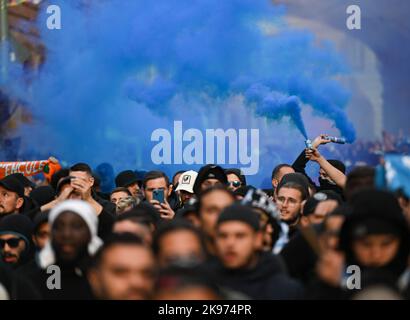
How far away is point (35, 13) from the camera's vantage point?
57.2ft

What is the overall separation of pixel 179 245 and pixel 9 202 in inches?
176

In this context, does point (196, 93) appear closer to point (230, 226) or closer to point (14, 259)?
point (14, 259)

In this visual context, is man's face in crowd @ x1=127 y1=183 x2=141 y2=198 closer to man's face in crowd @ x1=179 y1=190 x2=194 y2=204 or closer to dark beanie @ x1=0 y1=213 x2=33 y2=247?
man's face in crowd @ x1=179 y1=190 x2=194 y2=204

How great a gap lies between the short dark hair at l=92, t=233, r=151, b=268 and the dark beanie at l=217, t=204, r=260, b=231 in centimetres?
72

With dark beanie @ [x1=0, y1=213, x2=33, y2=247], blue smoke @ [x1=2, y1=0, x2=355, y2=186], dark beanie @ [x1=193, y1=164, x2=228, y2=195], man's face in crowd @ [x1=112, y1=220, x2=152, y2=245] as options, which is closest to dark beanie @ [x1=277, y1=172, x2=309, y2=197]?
dark beanie @ [x1=193, y1=164, x2=228, y2=195]

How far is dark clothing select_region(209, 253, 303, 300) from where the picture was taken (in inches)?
243

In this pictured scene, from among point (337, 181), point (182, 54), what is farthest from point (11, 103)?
point (337, 181)

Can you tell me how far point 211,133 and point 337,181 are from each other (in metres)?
6.60

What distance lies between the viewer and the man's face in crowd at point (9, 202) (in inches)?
413

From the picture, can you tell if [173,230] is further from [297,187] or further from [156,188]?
[156,188]

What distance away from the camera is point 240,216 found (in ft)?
21.6

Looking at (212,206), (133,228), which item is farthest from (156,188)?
(133,228)

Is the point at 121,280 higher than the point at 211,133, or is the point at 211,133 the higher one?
the point at 211,133
